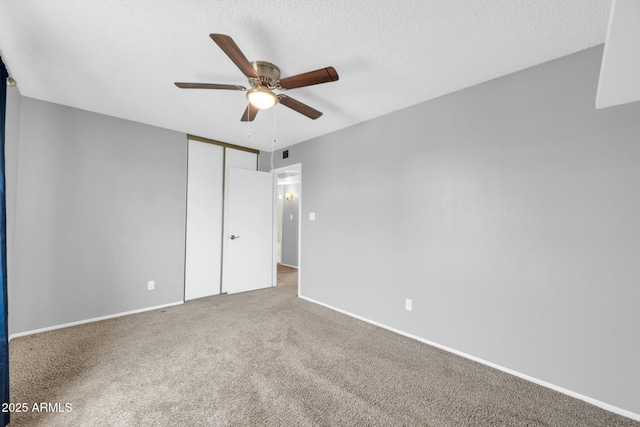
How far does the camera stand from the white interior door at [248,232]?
428cm

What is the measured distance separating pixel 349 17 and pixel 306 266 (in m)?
3.24

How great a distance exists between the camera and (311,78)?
182 centimetres

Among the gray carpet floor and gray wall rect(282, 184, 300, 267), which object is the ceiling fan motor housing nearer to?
the gray carpet floor

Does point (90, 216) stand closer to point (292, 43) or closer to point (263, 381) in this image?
point (263, 381)

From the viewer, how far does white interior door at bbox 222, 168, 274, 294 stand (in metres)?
4.28

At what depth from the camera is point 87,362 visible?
7.32ft

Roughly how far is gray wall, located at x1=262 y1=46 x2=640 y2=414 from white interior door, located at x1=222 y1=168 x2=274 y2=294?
196 cm

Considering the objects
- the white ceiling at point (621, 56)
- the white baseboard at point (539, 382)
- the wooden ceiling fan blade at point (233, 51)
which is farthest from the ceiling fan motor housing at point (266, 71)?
the white baseboard at point (539, 382)

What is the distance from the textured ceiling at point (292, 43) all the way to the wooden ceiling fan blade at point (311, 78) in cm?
30

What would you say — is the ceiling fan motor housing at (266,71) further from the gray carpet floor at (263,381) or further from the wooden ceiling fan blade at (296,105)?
the gray carpet floor at (263,381)

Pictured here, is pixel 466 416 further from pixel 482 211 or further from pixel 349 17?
pixel 349 17

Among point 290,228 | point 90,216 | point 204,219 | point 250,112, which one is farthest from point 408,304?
point 290,228

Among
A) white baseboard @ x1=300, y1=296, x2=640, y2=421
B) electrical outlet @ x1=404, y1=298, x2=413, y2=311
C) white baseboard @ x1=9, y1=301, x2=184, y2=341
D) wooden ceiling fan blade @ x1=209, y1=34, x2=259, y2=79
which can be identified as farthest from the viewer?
electrical outlet @ x1=404, y1=298, x2=413, y2=311

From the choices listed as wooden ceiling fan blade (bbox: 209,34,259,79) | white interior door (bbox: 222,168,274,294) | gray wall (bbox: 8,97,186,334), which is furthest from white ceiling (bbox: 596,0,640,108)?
gray wall (bbox: 8,97,186,334)
